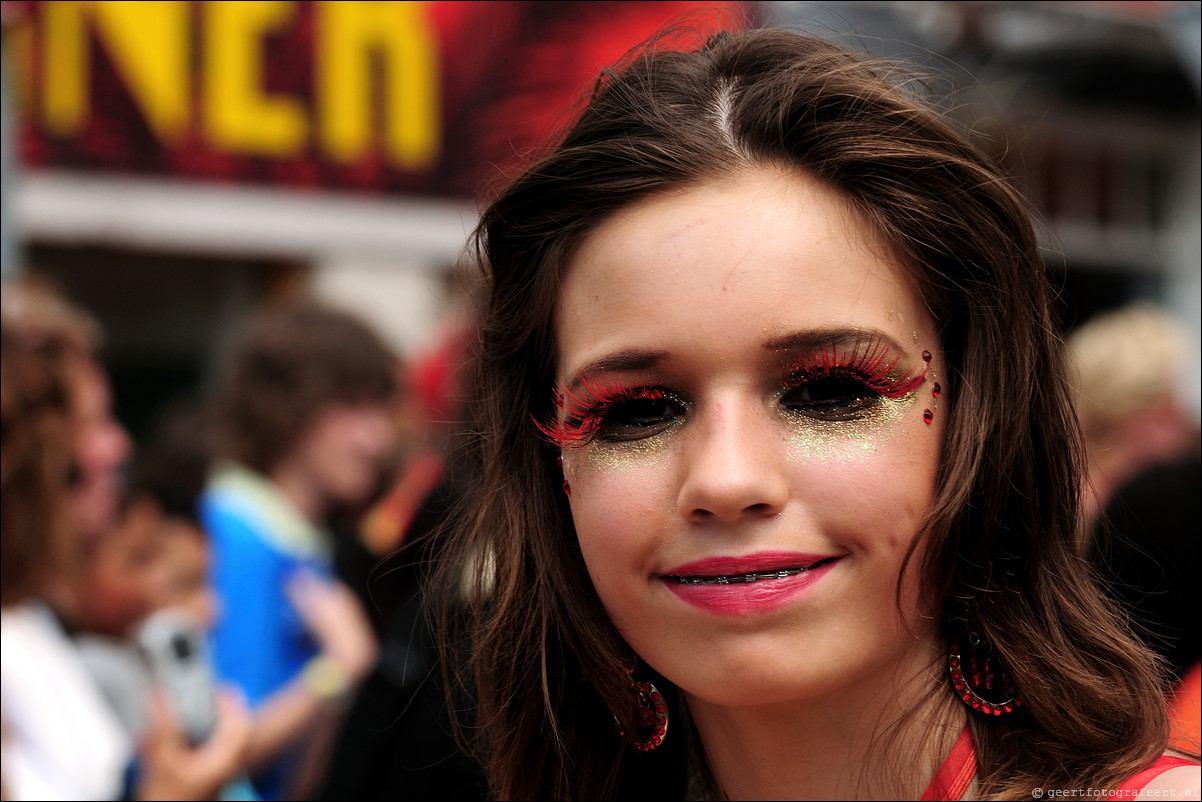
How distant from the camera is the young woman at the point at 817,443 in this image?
1474 mm

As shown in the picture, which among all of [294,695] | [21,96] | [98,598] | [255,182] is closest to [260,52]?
[255,182]

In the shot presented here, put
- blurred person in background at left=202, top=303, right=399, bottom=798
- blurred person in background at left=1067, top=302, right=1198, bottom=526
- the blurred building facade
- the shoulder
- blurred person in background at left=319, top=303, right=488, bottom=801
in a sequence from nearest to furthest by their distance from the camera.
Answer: the shoulder
blurred person in background at left=319, top=303, right=488, bottom=801
blurred person in background at left=202, top=303, right=399, bottom=798
blurred person in background at left=1067, top=302, right=1198, bottom=526
the blurred building facade

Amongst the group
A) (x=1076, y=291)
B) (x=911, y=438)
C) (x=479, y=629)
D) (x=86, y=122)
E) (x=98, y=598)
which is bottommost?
(x=1076, y=291)

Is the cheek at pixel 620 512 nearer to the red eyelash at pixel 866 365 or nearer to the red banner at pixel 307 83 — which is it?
the red eyelash at pixel 866 365

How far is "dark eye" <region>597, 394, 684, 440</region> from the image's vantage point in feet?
5.13

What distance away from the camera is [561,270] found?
67.2 inches

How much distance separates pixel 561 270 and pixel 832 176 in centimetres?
39

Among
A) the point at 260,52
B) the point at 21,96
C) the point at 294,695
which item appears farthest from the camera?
the point at 260,52

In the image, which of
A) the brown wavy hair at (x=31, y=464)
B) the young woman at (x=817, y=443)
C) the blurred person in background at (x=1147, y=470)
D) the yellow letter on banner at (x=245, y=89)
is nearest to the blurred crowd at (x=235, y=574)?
the brown wavy hair at (x=31, y=464)

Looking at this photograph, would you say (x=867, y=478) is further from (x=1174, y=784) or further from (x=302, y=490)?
(x=302, y=490)

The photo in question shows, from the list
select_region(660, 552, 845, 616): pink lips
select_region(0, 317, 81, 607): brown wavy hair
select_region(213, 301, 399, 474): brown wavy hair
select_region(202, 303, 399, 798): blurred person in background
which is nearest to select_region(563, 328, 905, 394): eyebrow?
select_region(660, 552, 845, 616): pink lips

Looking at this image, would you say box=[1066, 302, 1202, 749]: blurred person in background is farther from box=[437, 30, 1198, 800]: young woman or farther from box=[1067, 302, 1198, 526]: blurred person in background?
box=[437, 30, 1198, 800]: young woman

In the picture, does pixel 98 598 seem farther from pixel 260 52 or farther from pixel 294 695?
pixel 260 52

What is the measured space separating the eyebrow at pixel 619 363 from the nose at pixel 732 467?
9 centimetres
